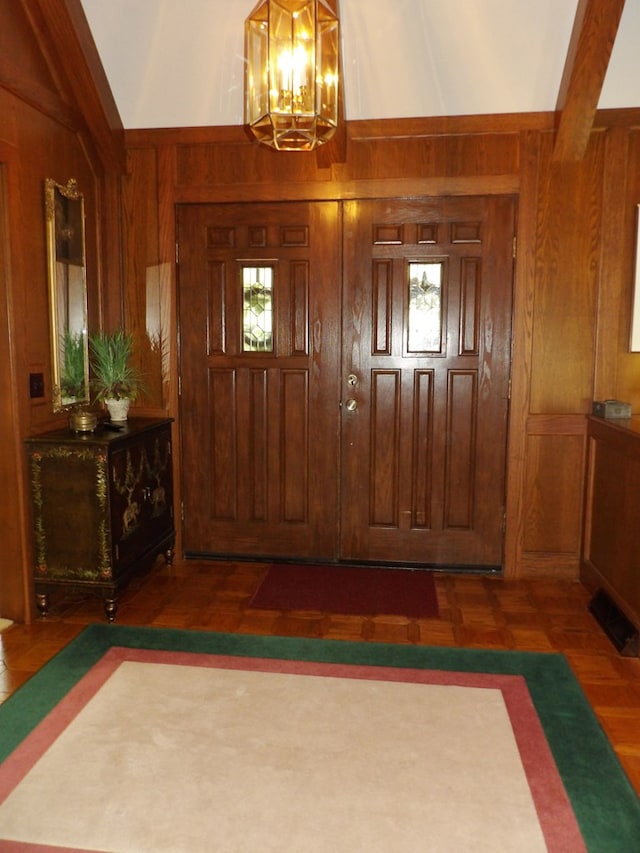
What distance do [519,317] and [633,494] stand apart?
1164 mm

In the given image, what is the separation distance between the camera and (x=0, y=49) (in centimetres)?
287

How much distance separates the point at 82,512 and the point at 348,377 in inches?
64.0

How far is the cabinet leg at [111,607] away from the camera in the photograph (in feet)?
10.5

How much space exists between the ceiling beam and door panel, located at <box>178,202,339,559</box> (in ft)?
4.12

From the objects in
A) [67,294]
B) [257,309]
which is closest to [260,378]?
[257,309]

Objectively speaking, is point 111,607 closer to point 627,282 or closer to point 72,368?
point 72,368

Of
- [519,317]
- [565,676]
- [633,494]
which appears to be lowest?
[565,676]

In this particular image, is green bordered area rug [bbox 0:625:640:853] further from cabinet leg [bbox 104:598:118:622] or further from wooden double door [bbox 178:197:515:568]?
wooden double door [bbox 178:197:515:568]

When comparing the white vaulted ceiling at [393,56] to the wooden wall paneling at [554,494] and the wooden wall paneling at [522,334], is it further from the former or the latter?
the wooden wall paneling at [554,494]

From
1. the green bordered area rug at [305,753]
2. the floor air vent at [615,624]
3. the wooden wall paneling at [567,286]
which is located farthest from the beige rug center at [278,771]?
the wooden wall paneling at [567,286]

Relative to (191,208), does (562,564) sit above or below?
below

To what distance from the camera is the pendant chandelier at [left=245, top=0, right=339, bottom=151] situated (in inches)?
82.4

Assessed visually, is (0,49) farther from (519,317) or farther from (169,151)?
(519,317)

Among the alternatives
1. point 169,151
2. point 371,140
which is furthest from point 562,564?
point 169,151
